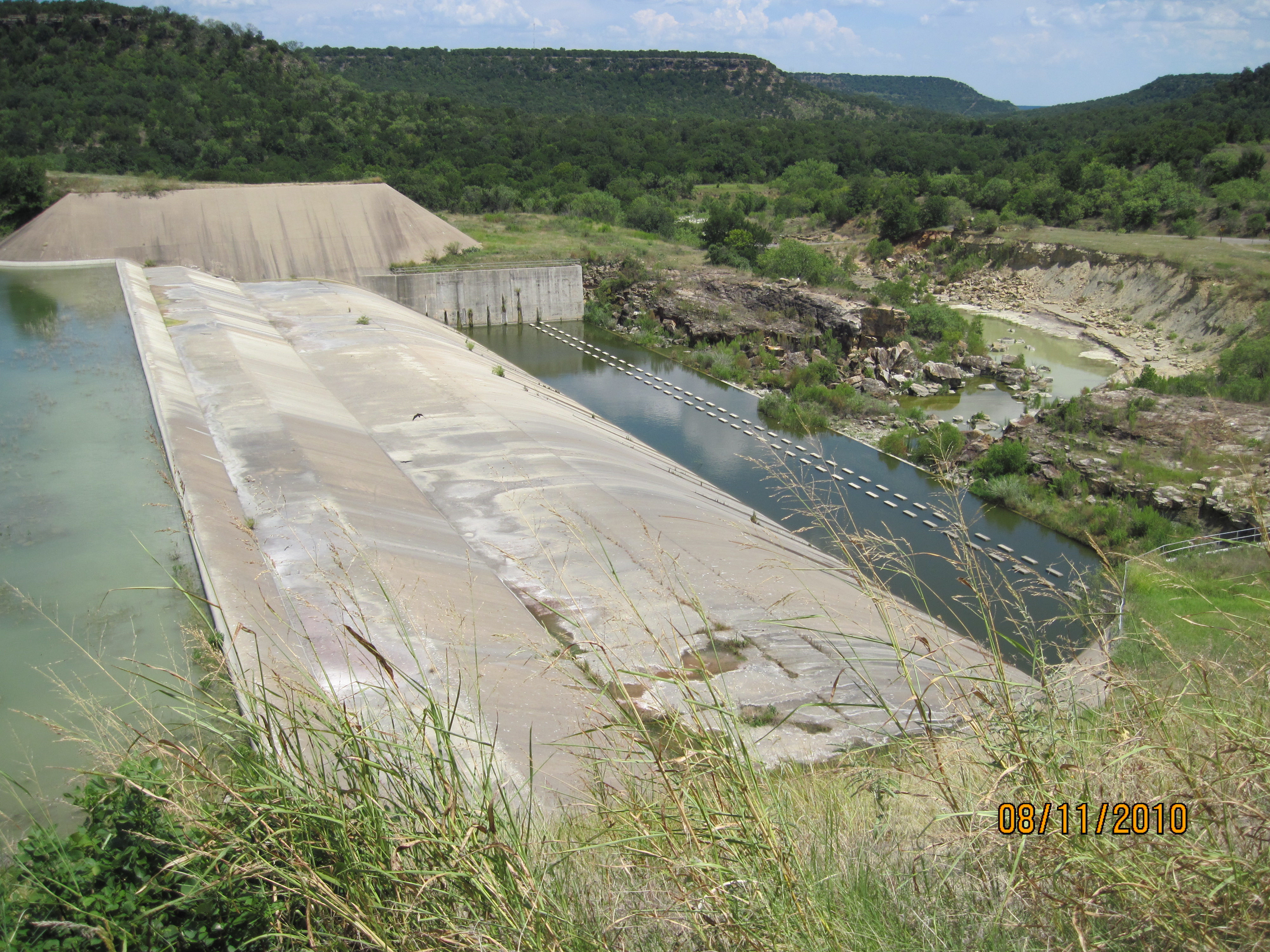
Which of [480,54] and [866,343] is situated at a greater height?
[480,54]

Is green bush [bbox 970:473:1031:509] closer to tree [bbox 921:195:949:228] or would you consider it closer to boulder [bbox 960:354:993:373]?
boulder [bbox 960:354:993:373]

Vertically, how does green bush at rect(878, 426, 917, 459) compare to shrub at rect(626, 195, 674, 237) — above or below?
below

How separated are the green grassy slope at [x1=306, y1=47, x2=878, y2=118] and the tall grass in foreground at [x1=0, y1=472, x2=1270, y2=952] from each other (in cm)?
10743

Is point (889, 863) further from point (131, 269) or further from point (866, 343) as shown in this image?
point (131, 269)

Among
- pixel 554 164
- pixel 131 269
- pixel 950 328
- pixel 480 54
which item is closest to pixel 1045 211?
pixel 950 328

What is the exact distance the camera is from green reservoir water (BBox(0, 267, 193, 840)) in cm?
515

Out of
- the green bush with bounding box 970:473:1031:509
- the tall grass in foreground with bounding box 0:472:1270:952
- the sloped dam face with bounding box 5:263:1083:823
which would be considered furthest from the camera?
the green bush with bounding box 970:473:1031:509

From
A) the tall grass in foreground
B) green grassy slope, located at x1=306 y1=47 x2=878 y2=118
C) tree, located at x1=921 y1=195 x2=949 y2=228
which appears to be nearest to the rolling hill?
green grassy slope, located at x1=306 y1=47 x2=878 y2=118

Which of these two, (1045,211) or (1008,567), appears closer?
(1008,567)

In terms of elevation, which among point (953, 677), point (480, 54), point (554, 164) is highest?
point (480, 54)

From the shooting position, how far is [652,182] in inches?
2042

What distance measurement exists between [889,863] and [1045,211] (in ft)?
155

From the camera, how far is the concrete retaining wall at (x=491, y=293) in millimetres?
28609
